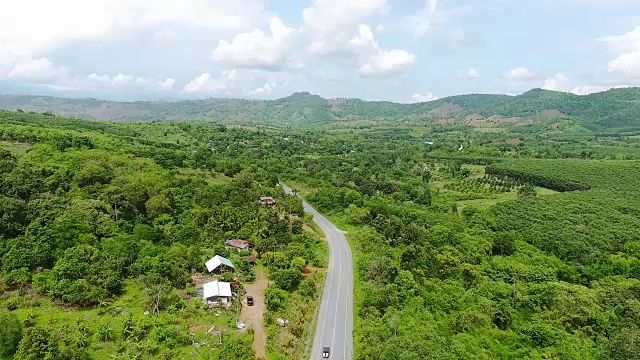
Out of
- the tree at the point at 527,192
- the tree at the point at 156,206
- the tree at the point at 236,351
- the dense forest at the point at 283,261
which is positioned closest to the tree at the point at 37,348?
the dense forest at the point at 283,261

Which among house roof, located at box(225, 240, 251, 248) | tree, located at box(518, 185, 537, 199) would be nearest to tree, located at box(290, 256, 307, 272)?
house roof, located at box(225, 240, 251, 248)

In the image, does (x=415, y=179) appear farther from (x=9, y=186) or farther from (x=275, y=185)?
(x=9, y=186)

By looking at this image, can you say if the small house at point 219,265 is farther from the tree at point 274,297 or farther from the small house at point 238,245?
the tree at point 274,297

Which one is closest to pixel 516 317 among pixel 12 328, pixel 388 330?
pixel 388 330

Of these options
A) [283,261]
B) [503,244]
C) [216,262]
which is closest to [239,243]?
[283,261]

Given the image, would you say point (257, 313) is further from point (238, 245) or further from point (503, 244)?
point (503, 244)

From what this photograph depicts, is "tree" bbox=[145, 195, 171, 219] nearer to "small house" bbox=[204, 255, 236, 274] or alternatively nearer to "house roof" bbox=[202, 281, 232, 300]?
"small house" bbox=[204, 255, 236, 274]
